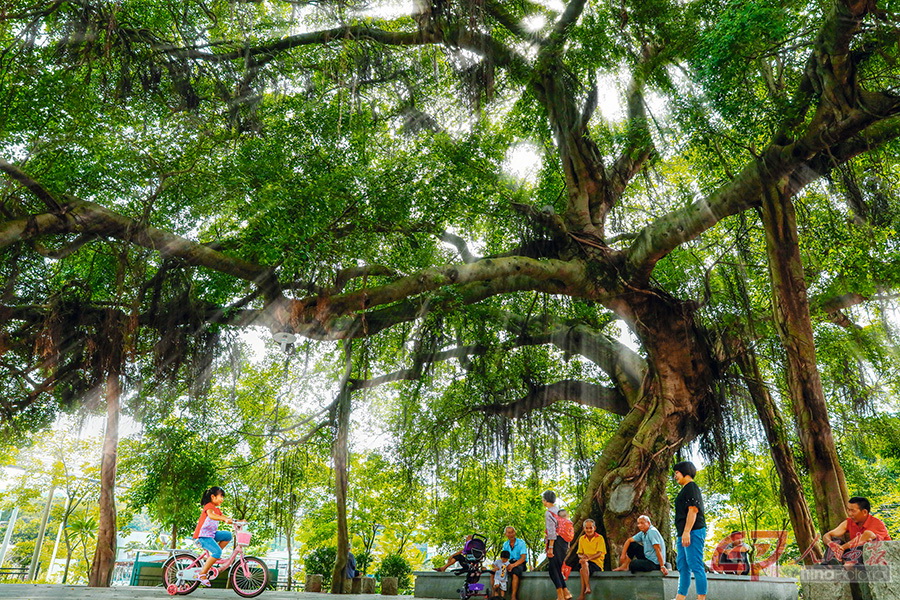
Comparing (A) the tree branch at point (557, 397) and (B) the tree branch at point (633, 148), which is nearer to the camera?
(B) the tree branch at point (633, 148)

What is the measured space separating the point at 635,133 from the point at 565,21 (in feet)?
6.68

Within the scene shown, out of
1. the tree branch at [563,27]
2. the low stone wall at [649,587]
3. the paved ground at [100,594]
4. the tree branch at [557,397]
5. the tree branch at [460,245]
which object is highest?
the tree branch at [563,27]

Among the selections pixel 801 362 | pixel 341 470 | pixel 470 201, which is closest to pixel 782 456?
pixel 801 362

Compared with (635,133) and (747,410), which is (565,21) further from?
(747,410)

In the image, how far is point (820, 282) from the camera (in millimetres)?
8656

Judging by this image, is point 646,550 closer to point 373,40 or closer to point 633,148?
point 633,148

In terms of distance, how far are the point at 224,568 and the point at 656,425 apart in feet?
17.0

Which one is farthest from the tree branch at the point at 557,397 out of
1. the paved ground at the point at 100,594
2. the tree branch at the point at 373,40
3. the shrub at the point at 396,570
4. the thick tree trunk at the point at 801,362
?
the shrub at the point at 396,570

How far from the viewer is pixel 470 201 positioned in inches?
295

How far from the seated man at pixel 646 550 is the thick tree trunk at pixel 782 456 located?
1.61 m

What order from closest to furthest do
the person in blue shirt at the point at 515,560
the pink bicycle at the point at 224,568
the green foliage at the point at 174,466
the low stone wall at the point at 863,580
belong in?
the low stone wall at the point at 863,580 → the pink bicycle at the point at 224,568 → the person in blue shirt at the point at 515,560 → the green foliage at the point at 174,466

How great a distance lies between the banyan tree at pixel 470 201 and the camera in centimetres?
612

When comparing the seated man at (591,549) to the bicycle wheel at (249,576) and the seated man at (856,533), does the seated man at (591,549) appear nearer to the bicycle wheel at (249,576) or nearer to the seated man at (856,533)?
the seated man at (856,533)

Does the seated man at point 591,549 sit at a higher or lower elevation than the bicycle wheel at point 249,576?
higher
